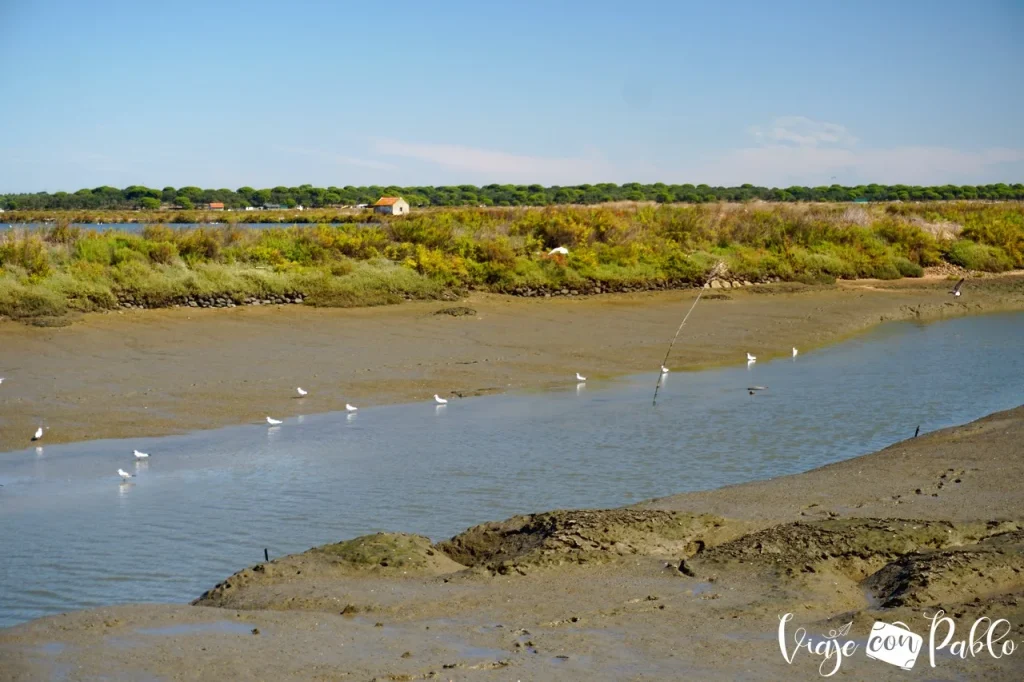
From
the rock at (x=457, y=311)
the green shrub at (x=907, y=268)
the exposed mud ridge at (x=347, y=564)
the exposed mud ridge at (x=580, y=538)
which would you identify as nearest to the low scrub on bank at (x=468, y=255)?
the green shrub at (x=907, y=268)

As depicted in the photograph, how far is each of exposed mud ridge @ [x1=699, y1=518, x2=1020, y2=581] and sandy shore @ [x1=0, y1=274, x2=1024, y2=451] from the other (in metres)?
7.98

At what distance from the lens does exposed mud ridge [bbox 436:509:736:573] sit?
25.7 ft

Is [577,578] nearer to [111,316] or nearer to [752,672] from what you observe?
[752,672]

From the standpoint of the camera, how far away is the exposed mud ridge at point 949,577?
6773 mm

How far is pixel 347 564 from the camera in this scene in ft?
25.4

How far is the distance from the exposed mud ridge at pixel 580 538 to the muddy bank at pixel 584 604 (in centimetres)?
2

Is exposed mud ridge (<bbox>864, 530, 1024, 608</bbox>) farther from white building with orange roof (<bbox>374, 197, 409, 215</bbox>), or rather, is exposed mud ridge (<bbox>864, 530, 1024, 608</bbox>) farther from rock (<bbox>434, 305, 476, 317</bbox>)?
white building with orange roof (<bbox>374, 197, 409, 215</bbox>)

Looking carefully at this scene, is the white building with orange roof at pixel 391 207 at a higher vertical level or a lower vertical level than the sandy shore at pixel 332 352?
higher

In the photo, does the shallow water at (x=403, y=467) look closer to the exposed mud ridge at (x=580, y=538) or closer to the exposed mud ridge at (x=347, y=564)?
the exposed mud ridge at (x=347, y=564)

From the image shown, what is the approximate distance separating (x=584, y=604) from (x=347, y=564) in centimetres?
179

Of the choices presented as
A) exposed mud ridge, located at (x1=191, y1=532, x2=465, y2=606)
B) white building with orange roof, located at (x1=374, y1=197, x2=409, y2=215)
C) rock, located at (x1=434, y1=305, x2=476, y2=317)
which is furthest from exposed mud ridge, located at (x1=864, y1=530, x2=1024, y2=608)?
white building with orange roof, located at (x1=374, y1=197, x2=409, y2=215)

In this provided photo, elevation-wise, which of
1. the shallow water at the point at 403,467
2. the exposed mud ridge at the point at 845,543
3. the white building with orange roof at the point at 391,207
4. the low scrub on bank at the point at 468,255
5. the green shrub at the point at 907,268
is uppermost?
the white building with orange roof at the point at 391,207

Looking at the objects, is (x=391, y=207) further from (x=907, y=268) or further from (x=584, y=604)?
(x=584, y=604)

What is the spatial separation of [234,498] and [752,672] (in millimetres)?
6054
